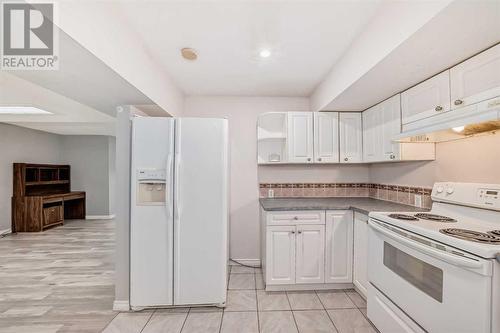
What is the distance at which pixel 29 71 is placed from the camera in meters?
1.55

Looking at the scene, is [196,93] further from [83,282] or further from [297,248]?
[83,282]

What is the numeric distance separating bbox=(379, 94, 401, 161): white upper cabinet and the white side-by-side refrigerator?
1654 millimetres

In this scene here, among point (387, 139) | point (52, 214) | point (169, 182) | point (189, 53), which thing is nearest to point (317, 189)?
point (387, 139)

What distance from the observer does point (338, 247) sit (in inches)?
97.7

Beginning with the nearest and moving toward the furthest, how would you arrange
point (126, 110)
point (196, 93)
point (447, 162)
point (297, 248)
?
1. point (447, 162)
2. point (126, 110)
3. point (297, 248)
4. point (196, 93)

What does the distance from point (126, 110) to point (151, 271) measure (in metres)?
1.52

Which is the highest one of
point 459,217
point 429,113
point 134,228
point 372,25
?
point 372,25

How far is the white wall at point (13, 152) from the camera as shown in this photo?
15.7 ft

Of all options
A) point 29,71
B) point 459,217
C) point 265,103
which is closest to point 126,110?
point 29,71

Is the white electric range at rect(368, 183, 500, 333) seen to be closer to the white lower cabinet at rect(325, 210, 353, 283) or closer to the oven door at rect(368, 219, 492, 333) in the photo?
the oven door at rect(368, 219, 492, 333)

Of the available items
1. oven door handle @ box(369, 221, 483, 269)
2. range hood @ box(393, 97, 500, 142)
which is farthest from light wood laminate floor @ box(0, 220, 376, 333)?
range hood @ box(393, 97, 500, 142)

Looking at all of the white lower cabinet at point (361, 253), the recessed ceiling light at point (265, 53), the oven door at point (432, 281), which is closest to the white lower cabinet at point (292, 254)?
the white lower cabinet at point (361, 253)

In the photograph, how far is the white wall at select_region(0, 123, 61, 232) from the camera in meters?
4.79

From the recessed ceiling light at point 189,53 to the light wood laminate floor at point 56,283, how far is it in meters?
2.49
